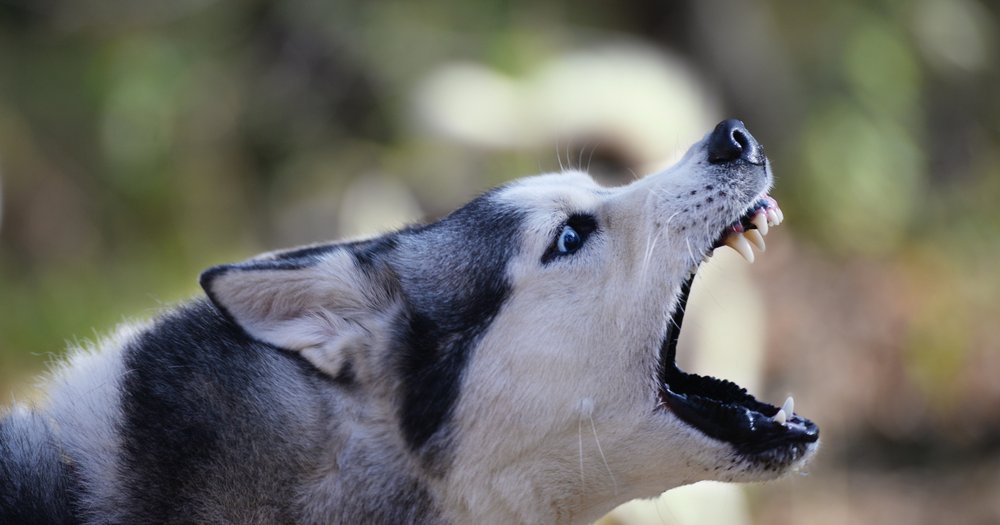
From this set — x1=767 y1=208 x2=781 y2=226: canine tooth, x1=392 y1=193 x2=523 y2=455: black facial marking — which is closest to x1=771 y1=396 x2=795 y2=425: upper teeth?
x1=767 y1=208 x2=781 y2=226: canine tooth

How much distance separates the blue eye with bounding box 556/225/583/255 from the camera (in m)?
3.05

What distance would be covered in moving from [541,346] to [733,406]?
1.87 feet

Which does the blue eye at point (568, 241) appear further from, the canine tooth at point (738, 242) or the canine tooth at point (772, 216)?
the canine tooth at point (772, 216)

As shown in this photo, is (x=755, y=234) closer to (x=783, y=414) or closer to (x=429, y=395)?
(x=783, y=414)

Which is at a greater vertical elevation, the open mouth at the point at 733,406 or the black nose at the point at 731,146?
the black nose at the point at 731,146

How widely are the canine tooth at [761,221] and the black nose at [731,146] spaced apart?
155mm

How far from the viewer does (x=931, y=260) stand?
8547 mm

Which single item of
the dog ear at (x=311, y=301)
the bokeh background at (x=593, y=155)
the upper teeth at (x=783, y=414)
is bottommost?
the upper teeth at (x=783, y=414)

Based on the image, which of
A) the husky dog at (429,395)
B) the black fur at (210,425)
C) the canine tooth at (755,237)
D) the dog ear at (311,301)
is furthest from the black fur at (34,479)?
the canine tooth at (755,237)

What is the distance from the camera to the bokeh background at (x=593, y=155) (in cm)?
725

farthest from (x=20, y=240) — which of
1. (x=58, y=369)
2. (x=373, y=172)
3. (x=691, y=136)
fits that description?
(x=58, y=369)

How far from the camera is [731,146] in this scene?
315cm

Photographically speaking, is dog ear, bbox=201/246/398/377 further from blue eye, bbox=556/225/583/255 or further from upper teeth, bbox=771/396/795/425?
upper teeth, bbox=771/396/795/425

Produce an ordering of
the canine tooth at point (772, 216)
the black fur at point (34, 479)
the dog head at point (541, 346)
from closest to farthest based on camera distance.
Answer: the black fur at point (34, 479)
the dog head at point (541, 346)
the canine tooth at point (772, 216)
